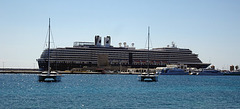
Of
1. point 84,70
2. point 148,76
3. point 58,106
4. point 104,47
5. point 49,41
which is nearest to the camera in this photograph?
point 58,106

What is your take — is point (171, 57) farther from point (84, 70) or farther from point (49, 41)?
point (49, 41)

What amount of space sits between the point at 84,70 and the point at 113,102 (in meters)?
108

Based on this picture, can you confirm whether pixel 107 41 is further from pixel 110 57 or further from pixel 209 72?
pixel 209 72

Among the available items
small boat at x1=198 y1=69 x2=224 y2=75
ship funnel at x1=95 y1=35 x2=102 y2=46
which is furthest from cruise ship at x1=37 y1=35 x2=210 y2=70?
small boat at x1=198 y1=69 x2=224 y2=75

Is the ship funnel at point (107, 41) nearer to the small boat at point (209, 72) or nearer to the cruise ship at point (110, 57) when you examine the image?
the cruise ship at point (110, 57)

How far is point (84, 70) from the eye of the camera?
477ft

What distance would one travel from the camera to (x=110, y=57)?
15625cm

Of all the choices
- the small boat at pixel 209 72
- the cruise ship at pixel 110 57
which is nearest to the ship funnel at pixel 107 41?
the cruise ship at pixel 110 57

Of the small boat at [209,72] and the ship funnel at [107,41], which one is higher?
the ship funnel at [107,41]

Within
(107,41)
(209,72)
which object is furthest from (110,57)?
(209,72)

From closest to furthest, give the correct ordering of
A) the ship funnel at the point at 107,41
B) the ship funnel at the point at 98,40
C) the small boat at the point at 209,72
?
the small boat at the point at 209,72, the ship funnel at the point at 98,40, the ship funnel at the point at 107,41

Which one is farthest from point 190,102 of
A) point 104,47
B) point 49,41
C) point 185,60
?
point 185,60

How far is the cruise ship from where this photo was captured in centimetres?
14625

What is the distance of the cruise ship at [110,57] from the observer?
146m
